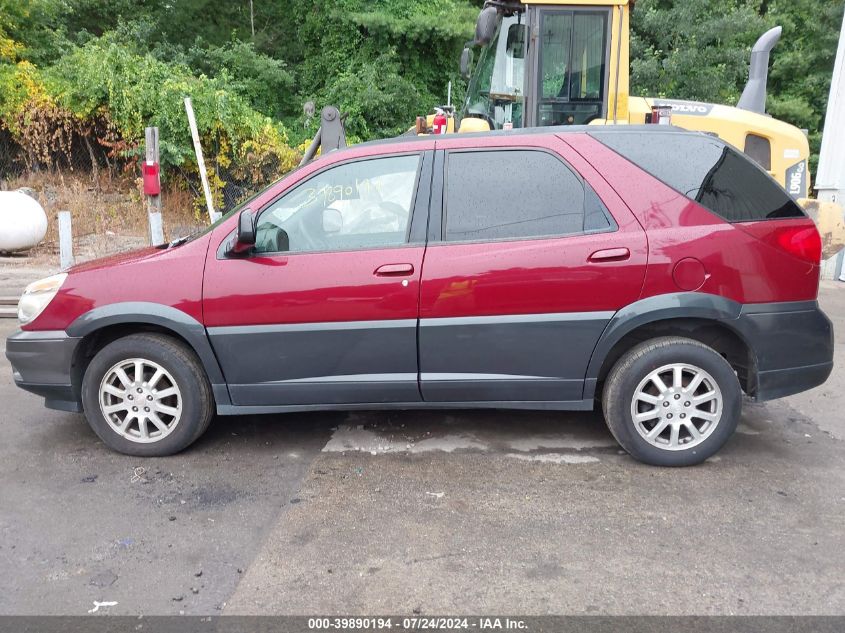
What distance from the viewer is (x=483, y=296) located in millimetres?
4043

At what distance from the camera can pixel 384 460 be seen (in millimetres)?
4309

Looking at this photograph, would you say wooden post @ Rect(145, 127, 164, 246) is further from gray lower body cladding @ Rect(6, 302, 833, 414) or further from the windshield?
gray lower body cladding @ Rect(6, 302, 833, 414)

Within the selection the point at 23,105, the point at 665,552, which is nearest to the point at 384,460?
the point at 665,552

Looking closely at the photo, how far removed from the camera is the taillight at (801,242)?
4.07 m

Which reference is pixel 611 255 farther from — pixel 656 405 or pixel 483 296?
pixel 656 405

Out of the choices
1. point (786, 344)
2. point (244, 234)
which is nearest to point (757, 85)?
point (786, 344)

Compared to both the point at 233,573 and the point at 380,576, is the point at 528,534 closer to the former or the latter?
the point at 380,576

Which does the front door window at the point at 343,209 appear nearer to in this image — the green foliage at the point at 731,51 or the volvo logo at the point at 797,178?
the volvo logo at the point at 797,178

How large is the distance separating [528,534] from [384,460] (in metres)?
1.13

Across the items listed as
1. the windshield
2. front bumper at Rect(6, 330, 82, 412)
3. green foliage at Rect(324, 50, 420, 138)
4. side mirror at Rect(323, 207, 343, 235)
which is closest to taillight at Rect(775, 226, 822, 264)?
side mirror at Rect(323, 207, 343, 235)

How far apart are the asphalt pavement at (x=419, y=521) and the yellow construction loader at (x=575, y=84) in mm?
3789

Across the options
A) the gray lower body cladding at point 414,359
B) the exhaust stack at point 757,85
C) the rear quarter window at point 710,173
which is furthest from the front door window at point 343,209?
the exhaust stack at point 757,85

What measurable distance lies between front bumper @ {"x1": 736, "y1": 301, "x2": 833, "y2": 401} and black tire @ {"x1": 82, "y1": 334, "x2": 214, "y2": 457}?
3.12 metres

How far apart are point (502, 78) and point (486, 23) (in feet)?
2.31
